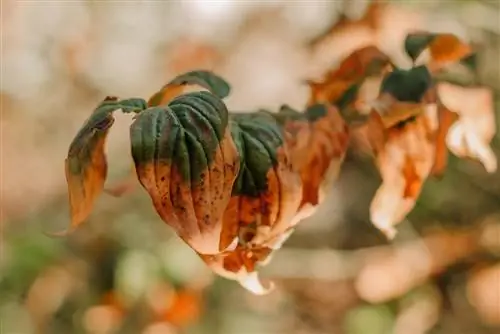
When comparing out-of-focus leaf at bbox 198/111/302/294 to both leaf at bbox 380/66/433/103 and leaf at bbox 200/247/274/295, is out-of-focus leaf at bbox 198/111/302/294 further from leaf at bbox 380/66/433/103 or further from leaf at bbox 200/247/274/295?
leaf at bbox 380/66/433/103

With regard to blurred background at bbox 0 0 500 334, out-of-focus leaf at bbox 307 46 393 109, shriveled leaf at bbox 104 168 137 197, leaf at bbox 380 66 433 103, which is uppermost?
leaf at bbox 380 66 433 103

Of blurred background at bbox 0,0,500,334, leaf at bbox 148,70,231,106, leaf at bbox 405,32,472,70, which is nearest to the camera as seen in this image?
leaf at bbox 148,70,231,106

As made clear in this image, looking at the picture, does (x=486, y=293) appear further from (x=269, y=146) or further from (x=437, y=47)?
(x=269, y=146)

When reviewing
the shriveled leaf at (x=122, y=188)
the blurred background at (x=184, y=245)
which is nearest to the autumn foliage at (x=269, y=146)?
the shriveled leaf at (x=122, y=188)

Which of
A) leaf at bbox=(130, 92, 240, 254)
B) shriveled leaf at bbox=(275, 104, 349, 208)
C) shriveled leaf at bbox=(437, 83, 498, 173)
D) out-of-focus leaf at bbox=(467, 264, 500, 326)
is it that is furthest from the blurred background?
leaf at bbox=(130, 92, 240, 254)

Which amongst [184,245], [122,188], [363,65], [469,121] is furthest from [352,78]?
[184,245]

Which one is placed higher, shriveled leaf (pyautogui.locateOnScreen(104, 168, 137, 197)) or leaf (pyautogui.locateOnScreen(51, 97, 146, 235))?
leaf (pyautogui.locateOnScreen(51, 97, 146, 235))
